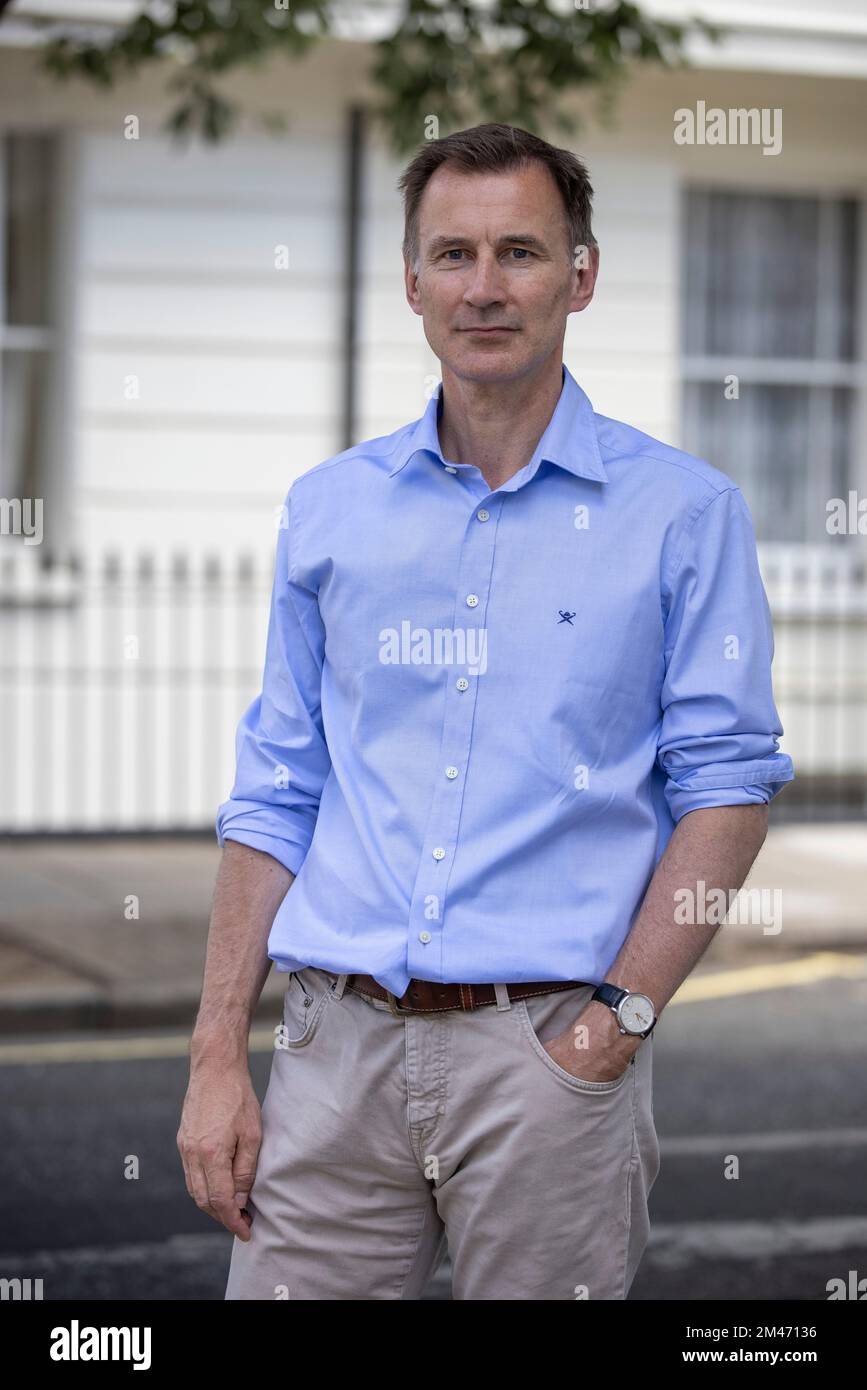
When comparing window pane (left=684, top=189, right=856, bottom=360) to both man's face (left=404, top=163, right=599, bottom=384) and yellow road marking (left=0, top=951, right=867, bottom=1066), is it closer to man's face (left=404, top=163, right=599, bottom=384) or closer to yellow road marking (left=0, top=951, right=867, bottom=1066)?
yellow road marking (left=0, top=951, right=867, bottom=1066)

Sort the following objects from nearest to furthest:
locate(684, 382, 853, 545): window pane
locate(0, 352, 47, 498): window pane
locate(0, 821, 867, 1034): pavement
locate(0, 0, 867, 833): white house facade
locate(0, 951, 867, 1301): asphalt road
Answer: locate(0, 951, 867, 1301): asphalt road
locate(0, 821, 867, 1034): pavement
locate(0, 0, 867, 833): white house facade
locate(0, 352, 47, 498): window pane
locate(684, 382, 853, 545): window pane

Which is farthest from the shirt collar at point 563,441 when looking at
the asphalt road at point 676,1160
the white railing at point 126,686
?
the white railing at point 126,686

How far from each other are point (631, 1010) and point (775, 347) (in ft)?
37.5

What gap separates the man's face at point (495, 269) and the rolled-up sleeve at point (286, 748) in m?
0.33

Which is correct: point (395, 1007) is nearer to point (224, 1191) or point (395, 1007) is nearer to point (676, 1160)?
point (224, 1191)

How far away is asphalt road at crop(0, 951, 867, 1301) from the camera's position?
4840 mm

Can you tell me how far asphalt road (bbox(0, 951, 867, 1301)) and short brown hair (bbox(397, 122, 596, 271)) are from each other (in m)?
2.34

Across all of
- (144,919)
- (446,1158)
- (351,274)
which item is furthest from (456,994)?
(351,274)

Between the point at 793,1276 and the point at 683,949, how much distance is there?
291cm

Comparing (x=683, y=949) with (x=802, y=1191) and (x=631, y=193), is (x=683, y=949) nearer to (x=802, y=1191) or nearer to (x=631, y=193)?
(x=802, y=1191)

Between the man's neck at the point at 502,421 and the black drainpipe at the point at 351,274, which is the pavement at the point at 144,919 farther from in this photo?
the man's neck at the point at 502,421

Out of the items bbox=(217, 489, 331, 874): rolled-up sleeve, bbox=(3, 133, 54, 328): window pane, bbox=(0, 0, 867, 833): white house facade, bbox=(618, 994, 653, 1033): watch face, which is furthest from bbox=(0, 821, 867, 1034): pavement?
bbox=(618, 994, 653, 1033): watch face

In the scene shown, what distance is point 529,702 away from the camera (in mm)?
2260

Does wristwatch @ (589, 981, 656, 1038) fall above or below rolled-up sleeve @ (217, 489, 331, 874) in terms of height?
below
